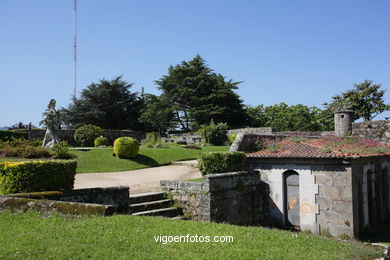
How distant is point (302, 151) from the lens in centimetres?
1434

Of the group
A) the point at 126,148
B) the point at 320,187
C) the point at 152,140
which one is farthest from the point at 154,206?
the point at 152,140

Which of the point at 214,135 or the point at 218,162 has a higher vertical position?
the point at 214,135

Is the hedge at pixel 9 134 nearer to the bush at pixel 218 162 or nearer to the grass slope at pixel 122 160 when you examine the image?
the grass slope at pixel 122 160

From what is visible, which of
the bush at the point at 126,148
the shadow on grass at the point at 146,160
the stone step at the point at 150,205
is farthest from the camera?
the bush at the point at 126,148

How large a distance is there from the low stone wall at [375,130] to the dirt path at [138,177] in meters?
9.43

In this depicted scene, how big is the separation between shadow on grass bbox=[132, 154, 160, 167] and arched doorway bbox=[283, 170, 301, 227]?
8.88 meters

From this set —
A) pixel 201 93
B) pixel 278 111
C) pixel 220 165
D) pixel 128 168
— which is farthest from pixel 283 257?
pixel 278 111

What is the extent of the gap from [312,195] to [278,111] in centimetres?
4907

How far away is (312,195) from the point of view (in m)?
13.6

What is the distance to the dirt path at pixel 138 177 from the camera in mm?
13695

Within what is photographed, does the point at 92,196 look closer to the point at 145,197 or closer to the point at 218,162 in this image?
the point at 145,197

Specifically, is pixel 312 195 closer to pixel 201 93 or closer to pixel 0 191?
pixel 0 191
